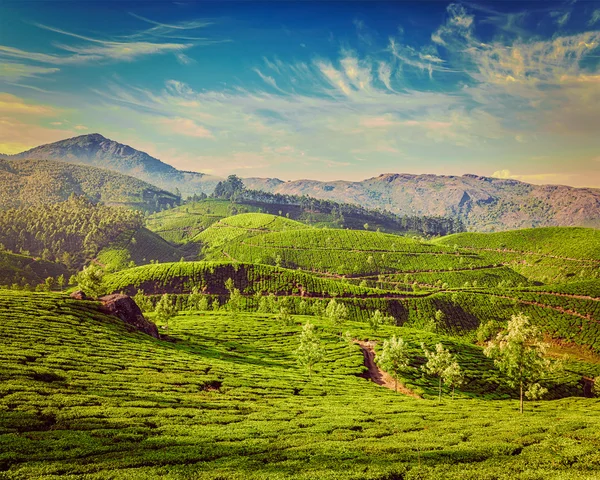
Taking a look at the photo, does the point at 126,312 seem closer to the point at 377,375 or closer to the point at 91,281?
the point at 91,281

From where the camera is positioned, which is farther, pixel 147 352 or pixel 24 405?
pixel 147 352

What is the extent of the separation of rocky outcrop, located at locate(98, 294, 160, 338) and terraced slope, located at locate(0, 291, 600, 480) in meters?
11.5

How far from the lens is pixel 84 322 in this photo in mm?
78875

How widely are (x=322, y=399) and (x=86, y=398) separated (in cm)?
3651

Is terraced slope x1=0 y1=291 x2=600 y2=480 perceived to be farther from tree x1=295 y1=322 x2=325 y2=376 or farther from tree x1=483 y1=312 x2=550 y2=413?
tree x1=483 y1=312 x2=550 y2=413

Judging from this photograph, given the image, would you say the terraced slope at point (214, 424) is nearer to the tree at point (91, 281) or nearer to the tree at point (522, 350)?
the tree at point (522, 350)

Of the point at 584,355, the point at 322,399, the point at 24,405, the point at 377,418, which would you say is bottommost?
the point at 584,355

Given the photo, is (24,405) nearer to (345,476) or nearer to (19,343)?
(19,343)

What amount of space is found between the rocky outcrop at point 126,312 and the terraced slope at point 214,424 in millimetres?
11545

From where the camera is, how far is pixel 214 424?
39.4m

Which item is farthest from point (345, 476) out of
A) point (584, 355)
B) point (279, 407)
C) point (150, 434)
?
point (584, 355)

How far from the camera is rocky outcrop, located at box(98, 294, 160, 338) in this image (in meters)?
92.4

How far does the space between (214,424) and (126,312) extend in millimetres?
67634

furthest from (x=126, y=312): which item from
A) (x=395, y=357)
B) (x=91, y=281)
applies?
(x=395, y=357)
